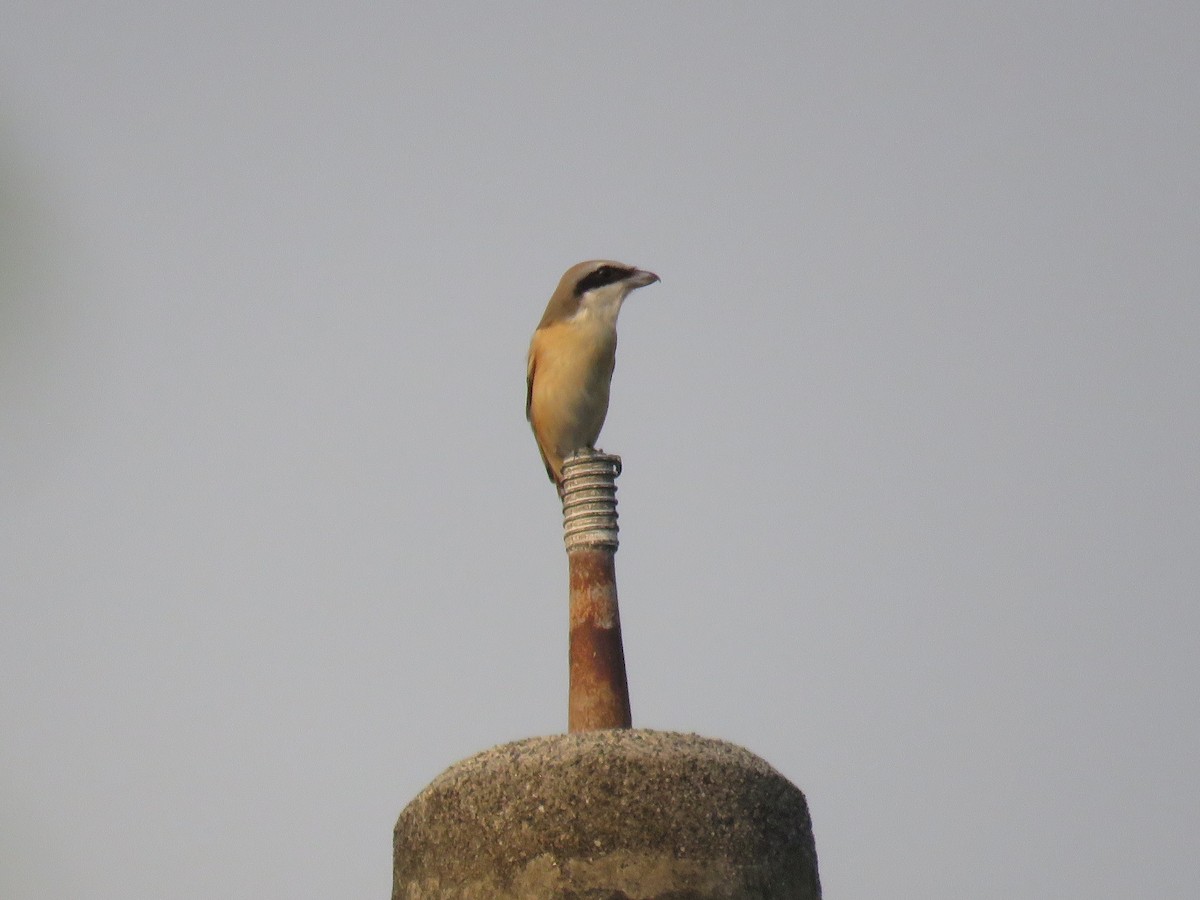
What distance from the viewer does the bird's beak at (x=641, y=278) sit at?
386 inches

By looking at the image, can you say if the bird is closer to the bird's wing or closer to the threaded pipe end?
the bird's wing

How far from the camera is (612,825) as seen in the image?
6.43 meters

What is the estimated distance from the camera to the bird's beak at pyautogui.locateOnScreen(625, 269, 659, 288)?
32.2 feet

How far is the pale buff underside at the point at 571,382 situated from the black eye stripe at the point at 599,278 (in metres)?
0.21

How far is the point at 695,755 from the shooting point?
21.8ft

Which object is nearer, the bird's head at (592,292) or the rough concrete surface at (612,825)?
the rough concrete surface at (612,825)

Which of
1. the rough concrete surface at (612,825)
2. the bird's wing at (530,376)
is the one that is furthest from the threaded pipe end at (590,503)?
the bird's wing at (530,376)

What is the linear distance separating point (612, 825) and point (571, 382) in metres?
3.82

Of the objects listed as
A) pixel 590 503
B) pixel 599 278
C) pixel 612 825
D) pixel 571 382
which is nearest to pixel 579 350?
pixel 571 382

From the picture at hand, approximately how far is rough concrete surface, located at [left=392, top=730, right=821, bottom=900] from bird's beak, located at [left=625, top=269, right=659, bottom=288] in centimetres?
376

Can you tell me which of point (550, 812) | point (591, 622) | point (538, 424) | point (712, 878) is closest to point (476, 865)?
point (550, 812)

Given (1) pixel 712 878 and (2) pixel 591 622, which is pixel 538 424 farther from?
(1) pixel 712 878

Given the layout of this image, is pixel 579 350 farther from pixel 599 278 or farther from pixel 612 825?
pixel 612 825

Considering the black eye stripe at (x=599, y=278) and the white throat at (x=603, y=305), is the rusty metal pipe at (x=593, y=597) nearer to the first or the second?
the white throat at (x=603, y=305)
